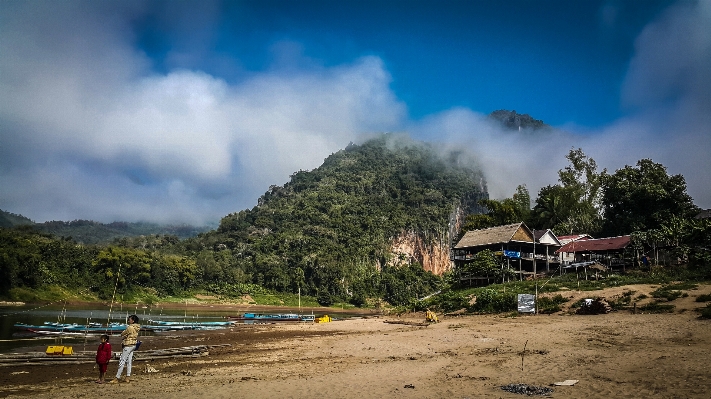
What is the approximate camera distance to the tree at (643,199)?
160ft

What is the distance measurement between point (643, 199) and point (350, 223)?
8373cm

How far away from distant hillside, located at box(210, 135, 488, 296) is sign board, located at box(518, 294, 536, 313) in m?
71.9

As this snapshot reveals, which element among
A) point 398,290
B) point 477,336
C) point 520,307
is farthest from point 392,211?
point 477,336

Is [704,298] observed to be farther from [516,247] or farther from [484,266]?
[516,247]

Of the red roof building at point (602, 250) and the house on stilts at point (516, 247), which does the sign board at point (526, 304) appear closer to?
the house on stilts at point (516, 247)

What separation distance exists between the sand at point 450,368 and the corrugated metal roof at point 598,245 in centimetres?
2612

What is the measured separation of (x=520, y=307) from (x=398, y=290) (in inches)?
2889

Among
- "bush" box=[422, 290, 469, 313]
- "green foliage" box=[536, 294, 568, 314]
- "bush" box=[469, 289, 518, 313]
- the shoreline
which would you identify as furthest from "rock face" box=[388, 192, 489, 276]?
the shoreline

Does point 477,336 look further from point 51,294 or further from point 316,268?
point 316,268

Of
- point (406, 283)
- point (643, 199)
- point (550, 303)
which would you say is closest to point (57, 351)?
point (550, 303)

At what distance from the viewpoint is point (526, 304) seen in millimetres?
27625

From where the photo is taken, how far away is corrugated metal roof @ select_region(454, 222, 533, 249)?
48.8 m

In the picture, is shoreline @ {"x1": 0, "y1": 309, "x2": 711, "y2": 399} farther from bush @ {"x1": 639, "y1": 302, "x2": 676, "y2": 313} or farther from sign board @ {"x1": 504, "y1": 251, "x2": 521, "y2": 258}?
sign board @ {"x1": 504, "y1": 251, "x2": 521, "y2": 258}

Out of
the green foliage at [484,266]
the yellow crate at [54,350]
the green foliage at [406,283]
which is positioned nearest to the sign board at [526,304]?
the green foliage at [484,266]
